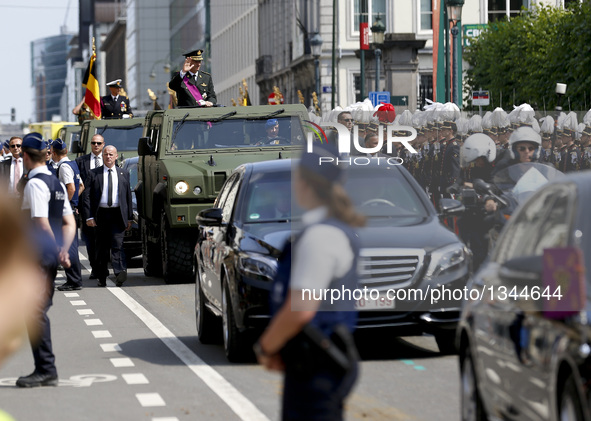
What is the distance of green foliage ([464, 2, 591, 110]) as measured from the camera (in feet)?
160

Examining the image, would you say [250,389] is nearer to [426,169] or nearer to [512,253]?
[512,253]

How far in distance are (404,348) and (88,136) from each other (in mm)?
16360

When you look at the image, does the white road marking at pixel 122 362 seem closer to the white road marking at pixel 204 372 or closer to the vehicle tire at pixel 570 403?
the white road marking at pixel 204 372

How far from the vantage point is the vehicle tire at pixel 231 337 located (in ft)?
35.9

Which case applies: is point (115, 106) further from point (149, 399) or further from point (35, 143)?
point (149, 399)

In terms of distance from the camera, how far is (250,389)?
31.7 feet

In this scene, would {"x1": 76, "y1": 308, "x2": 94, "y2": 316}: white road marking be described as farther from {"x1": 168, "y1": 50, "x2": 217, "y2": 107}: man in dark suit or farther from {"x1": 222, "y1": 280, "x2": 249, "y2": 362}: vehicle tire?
{"x1": 168, "y1": 50, "x2": 217, "y2": 107}: man in dark suit

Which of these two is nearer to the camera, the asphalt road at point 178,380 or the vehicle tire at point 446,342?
the asphalt road at point 178,380

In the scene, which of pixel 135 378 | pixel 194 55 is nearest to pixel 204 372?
pixel 135 378

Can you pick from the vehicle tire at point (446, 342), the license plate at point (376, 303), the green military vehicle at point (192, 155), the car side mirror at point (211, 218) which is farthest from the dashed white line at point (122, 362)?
the green military vehicle at point (192, 155)

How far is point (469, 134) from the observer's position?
55.1ft

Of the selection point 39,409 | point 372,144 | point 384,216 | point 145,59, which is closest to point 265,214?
point 384,216

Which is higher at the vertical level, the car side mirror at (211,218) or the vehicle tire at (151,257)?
the car side mirror at (211,218)

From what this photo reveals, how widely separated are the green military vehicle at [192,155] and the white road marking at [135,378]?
8.06 m
